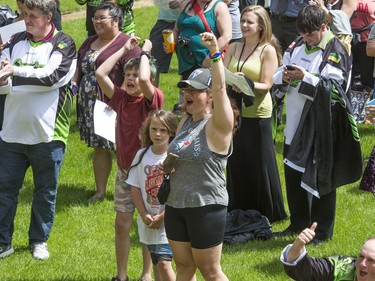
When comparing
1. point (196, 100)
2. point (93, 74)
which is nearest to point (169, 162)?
point (196, 100)

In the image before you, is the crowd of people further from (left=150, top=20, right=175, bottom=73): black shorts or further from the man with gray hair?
(left=150, top=20, right=175, bottom=73): black shorts

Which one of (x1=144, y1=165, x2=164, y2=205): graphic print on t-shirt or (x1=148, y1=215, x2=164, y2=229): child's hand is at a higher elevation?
(x1=144, y1=165, x2=164, y2=205): graphic print on t-shirt

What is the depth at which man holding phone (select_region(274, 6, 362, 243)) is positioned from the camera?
7.61 meters

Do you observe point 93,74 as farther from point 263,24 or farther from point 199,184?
point 199,184

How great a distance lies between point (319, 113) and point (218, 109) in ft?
6.74

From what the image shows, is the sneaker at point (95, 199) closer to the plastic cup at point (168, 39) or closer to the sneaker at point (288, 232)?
the plastic cup at point (168, 39)

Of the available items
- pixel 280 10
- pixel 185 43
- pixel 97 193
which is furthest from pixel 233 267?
pixel 280 10

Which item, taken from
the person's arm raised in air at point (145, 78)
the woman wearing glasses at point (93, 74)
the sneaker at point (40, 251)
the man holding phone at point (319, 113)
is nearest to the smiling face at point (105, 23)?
the woman wearing glasses at point (93, 74)

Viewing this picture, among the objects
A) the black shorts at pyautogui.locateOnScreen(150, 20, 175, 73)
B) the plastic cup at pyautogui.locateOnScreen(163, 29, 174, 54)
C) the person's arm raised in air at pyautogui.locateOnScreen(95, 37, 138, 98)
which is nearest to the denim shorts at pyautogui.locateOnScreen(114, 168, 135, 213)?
the person's arm raised in air at pyautogui.locateOnScreen(95, 37, 138, 98)

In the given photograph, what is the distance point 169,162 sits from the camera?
5984 mm

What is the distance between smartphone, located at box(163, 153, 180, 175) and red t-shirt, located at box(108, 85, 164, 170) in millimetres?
1234

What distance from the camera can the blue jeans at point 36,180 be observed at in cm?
763

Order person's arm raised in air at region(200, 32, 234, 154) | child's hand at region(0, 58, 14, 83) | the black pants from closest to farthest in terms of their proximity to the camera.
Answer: person's arm raised in air at region(200, 32, 234, 154) → child's hand at region(0, 58, 14, 83) → the black pants

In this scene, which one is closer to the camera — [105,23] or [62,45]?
[62,45]
